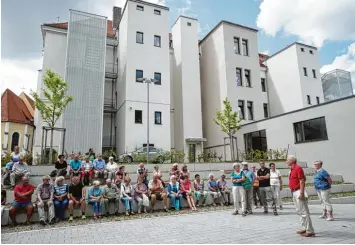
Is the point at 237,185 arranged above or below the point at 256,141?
below

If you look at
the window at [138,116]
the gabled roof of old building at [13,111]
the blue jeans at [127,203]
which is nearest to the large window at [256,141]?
the window at [138,116]

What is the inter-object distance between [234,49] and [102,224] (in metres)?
23.3

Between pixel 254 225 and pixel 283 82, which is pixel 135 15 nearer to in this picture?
pixel 283 82

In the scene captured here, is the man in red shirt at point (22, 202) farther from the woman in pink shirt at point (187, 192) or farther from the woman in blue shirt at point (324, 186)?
the woman in blue shirt at point (324, 186)

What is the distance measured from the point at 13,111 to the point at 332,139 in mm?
36160

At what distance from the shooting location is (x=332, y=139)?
51.9 feet

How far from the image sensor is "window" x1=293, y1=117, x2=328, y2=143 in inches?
654

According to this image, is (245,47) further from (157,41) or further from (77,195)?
(77,195)

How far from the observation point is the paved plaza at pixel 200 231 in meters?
5.91

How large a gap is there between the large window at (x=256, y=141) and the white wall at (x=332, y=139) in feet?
7.32

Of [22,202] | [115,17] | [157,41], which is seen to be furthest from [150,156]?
[115,17]

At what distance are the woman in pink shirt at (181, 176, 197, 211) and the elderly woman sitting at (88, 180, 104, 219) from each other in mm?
3226

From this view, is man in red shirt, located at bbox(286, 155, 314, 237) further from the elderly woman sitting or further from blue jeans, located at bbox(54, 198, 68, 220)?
blue jeans, located at bbox(54, 198, 68, 220)

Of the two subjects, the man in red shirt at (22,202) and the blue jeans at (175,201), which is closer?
the man in red shirt at (22,202)
